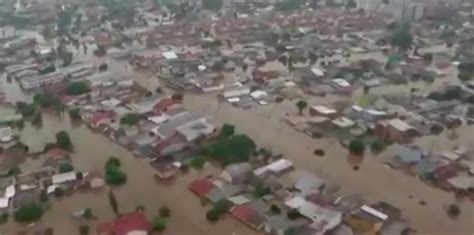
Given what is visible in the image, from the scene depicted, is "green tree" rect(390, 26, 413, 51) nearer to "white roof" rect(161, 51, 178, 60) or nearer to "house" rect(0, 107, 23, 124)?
"white roof" rect(161, 51, 178, 60)

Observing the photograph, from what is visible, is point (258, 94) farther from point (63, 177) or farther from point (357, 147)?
point (63, 177)

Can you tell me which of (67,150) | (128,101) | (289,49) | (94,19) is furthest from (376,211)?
(94,19)

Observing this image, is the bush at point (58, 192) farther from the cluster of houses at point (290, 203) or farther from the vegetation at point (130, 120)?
the vegetation at point (130, 120)

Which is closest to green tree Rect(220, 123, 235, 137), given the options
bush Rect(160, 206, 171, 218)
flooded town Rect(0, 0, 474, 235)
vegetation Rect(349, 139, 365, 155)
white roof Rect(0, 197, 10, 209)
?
flooded town Rect(0, 0, 474, 235)

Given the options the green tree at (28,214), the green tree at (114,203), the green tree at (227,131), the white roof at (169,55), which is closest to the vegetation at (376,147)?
the green tree at (227,131)

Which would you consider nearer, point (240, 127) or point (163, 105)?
point (240, 127)

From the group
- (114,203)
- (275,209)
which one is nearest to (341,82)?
(275,209)

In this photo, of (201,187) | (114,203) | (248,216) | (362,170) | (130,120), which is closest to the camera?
(248,216)
